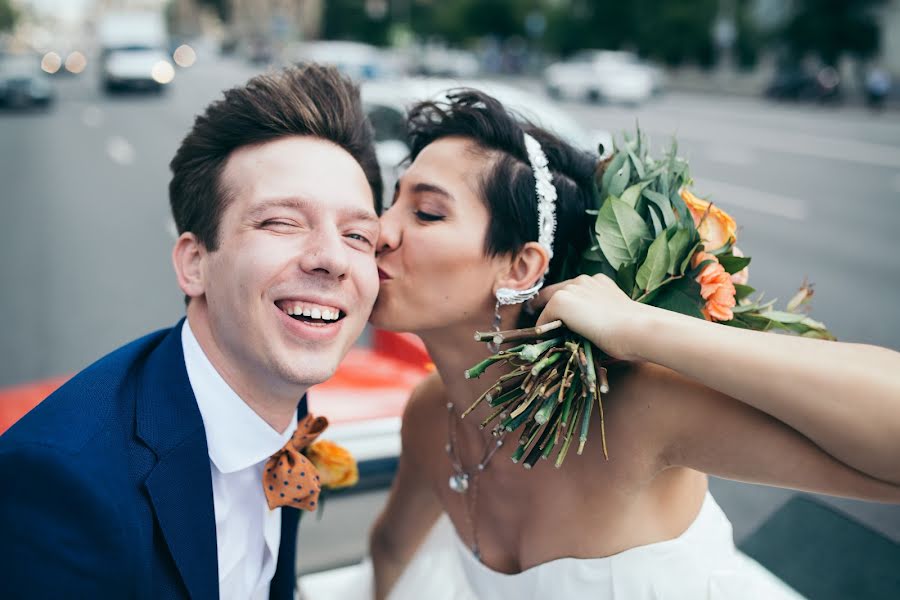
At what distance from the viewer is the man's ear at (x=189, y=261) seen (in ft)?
6.49

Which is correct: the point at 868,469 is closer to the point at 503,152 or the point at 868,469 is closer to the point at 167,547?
the point at 503,152

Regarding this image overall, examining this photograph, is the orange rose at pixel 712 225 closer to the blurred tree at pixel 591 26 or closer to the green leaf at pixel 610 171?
the green leaf at pixel 610 171

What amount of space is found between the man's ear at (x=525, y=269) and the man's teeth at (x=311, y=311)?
53 centimetres

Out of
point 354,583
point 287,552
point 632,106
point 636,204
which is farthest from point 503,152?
point 632,106

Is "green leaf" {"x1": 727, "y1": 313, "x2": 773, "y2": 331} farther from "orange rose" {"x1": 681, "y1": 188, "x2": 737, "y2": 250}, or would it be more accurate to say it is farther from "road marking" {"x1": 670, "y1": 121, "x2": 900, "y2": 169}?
"road marking" {"x1": 670, "y1": 121, "x2": 900, "y2": 169}

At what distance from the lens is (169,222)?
11.9 m

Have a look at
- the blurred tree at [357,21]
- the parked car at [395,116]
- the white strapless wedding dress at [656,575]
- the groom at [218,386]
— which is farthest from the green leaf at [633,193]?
the blurred tree at [357,21]

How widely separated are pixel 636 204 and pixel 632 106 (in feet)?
92.8

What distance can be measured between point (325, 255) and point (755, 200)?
12605 millimetres

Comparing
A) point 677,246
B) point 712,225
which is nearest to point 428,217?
point 677,246

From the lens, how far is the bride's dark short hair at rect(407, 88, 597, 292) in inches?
87.2

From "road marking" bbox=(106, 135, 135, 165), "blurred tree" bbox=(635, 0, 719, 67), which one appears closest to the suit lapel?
"road marking" bbox=(106, 135, 135, 165)

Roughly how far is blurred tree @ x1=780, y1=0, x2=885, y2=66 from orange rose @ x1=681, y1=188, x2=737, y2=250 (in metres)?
34.6

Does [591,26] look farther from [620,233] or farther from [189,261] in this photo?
[189,261]
